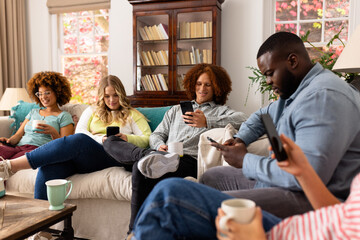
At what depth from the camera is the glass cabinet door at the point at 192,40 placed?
3.20 metres

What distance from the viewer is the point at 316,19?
10.6ft

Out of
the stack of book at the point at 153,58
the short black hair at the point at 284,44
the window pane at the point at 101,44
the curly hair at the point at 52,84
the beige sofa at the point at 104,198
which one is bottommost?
the beige sofa at the point at 104,198

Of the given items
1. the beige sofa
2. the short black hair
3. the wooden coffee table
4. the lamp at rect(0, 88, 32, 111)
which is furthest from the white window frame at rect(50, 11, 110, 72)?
the short black hair

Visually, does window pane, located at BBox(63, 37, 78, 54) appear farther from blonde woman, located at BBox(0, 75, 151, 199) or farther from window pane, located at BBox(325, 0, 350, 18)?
window pane, located at BBox(325, 0, 350, 18)

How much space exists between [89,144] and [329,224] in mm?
1567

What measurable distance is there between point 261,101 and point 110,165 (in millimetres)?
1870

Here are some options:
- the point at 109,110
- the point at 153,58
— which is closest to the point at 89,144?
the point at 109,110

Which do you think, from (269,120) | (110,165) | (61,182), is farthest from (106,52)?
(269,120)

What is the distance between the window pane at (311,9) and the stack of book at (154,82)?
157 centimetres

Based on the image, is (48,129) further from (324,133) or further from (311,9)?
(311,9)

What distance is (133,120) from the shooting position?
2.35 metres

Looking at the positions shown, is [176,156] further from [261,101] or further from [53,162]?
[261,101]

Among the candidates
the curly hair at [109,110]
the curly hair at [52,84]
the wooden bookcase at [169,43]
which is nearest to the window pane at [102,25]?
the wooden bookcase at [169,43]

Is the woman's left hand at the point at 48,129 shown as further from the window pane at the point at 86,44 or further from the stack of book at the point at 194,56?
the window pane at the point at 86,44
